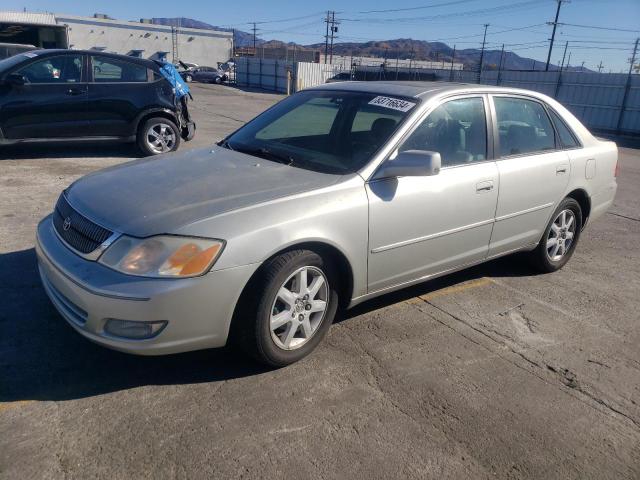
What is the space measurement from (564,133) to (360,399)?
10.9 ft

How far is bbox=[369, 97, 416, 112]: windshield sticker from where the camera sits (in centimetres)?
384

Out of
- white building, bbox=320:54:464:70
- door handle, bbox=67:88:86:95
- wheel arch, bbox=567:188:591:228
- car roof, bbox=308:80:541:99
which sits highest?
white building, bbox=320:54:464:70

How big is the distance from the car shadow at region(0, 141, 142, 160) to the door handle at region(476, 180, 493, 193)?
21.5ft

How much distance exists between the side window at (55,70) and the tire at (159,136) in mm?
1176

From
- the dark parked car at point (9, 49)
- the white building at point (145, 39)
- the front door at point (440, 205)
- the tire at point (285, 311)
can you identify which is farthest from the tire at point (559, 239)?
the white building at point (145, 39)

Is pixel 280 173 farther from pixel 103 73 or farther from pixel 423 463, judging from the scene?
pixel 103 73

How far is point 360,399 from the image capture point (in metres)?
3.02

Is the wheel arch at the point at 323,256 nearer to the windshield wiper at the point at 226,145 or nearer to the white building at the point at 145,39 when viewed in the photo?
the windshield wiper at the point at 226,145

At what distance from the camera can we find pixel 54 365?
10.3 feet

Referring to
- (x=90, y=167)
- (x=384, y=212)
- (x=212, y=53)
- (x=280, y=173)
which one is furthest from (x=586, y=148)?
Result: (x=212, y=53)

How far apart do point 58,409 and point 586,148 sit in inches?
186

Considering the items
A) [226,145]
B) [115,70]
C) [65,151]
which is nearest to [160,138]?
[115,70]

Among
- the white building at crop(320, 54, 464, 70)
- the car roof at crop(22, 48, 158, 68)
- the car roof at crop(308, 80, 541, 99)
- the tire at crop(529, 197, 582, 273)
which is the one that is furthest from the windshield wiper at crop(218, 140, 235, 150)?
the white building at crop(320, 54, 464, 70)

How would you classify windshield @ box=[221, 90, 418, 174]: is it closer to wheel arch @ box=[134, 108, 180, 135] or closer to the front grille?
the front grille
